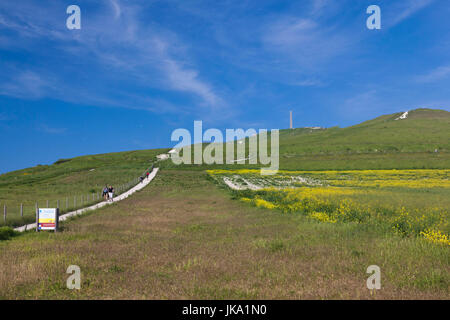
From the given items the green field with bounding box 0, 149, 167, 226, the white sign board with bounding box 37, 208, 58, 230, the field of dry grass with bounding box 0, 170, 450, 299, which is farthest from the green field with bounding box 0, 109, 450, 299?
the green field with bounding box 0, 149, 167, 226

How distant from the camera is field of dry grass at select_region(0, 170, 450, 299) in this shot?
8242 millimetres

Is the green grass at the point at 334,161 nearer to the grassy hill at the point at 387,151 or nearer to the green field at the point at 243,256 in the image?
the grassy hill at the point at 387,151

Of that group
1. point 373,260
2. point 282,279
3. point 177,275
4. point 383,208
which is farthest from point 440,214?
point 177,275

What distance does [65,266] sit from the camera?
10.7 m

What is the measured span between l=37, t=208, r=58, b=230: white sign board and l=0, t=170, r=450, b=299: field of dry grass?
1429 millimetres

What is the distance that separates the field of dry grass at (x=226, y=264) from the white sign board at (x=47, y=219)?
4.69ft

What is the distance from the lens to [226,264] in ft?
35.0

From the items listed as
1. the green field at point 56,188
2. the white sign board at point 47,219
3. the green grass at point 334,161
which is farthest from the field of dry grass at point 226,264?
the green grass at point 334,161

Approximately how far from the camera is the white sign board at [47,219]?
1880cm

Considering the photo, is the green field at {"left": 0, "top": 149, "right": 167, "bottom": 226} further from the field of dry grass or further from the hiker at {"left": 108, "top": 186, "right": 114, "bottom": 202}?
the field of dry grass
